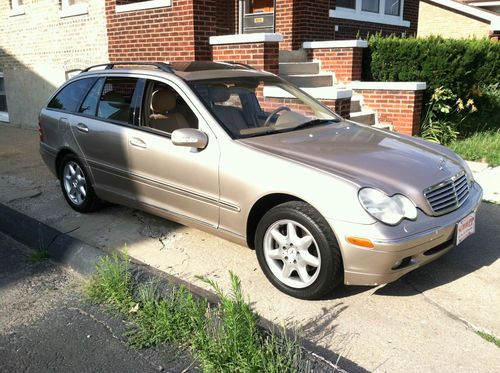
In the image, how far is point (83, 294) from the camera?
3.97 metres

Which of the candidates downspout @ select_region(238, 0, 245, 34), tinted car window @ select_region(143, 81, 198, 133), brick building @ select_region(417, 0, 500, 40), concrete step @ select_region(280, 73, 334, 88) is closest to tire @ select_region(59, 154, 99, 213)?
tinted car window @ select_region(143, 81, 198, 133)

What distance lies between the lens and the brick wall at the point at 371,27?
447 inches

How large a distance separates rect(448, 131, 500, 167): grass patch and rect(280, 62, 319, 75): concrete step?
9.28ft

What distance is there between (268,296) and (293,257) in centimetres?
37

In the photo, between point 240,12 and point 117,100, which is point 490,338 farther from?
point 240,12

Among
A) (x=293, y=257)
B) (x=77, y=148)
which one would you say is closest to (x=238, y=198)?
(x=293, y=257)

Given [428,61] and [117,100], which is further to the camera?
[428,61]

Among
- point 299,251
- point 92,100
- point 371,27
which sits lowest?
point 299,251

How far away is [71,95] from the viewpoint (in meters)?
5.82

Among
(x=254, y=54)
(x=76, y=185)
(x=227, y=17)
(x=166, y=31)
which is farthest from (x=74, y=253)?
(x=227, y=17)

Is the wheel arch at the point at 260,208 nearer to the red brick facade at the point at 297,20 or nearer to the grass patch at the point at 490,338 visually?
the grass patch at the point at 490,338

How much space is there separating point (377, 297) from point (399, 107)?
533 centimetres

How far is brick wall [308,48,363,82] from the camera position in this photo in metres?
9.18

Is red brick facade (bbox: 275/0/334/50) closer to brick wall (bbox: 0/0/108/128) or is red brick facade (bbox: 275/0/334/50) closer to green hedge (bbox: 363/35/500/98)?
green hedge (bbox: 363/35/500/98)
